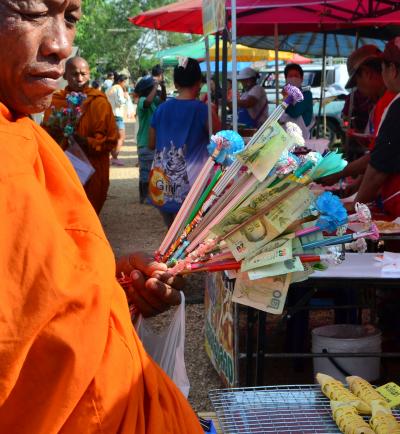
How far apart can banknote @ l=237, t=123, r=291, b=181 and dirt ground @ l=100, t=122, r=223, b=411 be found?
1.70 metres

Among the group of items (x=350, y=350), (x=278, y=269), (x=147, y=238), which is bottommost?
(x=147, y=238)

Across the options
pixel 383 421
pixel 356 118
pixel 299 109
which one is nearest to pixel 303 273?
pixel 383 421

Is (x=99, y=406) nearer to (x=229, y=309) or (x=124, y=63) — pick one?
(x=229, y=309)

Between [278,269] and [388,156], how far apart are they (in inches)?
89.4

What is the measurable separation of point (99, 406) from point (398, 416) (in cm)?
147

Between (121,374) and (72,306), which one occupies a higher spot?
(72,306)

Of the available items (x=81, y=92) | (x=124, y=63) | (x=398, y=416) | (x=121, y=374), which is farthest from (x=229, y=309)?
(x=124, y=63)

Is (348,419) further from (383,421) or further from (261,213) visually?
(261,213)

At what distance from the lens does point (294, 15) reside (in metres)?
9.41

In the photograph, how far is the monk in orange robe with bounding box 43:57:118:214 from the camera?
7.33 m

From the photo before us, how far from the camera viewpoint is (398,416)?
8.18 feet

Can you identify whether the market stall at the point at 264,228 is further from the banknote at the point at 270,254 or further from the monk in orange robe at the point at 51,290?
the monk in orange robe at the point at 51,290

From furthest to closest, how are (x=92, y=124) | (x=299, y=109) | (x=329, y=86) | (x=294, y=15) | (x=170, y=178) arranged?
(x=329, y=86), (x=294, y=15), (x=299, y=109), (x=92, y=124), (x=170, y=178)

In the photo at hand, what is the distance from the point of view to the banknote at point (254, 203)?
2.33 m
